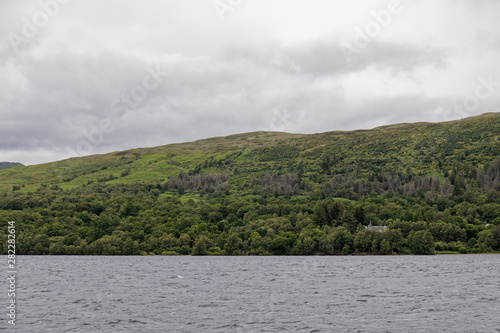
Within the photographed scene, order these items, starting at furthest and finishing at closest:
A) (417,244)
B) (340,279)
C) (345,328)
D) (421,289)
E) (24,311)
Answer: (417,244)
(340,279)
(421,289)
(24,311)
(345,328)

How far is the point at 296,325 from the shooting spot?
174 feet

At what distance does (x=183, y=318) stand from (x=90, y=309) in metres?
14.4

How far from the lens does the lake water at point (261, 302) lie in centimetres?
5312

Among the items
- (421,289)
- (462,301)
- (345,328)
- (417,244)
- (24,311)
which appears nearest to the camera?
(345,328)

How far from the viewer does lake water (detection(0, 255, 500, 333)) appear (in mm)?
53125

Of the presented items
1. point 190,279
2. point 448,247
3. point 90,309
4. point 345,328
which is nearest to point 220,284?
point 190,279

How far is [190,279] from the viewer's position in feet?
344

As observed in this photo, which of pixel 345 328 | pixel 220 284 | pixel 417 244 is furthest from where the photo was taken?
pixel 417 244

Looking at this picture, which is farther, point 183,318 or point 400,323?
point 183,318

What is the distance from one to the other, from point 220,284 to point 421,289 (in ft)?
114

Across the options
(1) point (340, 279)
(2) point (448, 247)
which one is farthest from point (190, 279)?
(2) point (448, 247)

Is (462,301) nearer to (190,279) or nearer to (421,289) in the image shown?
(421,289)

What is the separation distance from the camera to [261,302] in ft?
230

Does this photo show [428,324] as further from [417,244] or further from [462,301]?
[417,244]
